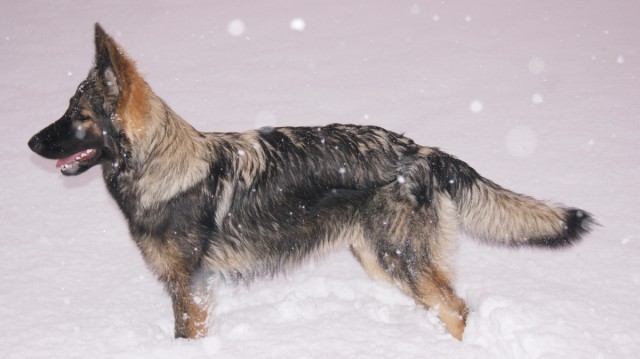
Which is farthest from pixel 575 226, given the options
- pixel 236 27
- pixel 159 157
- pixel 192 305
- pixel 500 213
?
pixel 236 27

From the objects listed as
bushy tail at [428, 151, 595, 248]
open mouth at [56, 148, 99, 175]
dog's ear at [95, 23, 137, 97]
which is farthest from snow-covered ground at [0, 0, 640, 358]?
dog's ear at [95, 23, 137, 97]

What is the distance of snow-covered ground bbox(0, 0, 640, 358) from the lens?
342 centimetres

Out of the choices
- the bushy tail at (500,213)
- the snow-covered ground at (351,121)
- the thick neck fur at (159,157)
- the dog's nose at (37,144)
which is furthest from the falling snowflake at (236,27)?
the bushy tail at (500,213)

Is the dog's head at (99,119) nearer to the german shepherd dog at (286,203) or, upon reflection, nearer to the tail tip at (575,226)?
the german shepherd dog at (286,203)

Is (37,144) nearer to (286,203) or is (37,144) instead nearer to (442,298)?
(286,203)

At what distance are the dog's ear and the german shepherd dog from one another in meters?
0.22

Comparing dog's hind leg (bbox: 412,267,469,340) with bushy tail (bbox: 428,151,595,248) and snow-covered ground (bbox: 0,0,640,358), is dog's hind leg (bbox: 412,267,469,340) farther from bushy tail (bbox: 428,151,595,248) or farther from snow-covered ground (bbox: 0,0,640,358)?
bushy tail (bbox: 428,151,595,248)

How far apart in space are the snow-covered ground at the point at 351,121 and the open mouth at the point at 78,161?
120 cm

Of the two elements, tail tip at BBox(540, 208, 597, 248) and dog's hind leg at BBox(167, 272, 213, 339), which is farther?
dog's hind leg at BBox(167, 272, 213, 339)

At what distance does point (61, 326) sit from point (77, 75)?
5.53 metres

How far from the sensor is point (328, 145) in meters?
3.27

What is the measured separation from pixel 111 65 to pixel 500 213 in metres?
2.37

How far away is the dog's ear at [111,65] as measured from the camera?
2.55m

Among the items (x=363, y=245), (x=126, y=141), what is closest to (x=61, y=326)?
(x=126, y=141)
